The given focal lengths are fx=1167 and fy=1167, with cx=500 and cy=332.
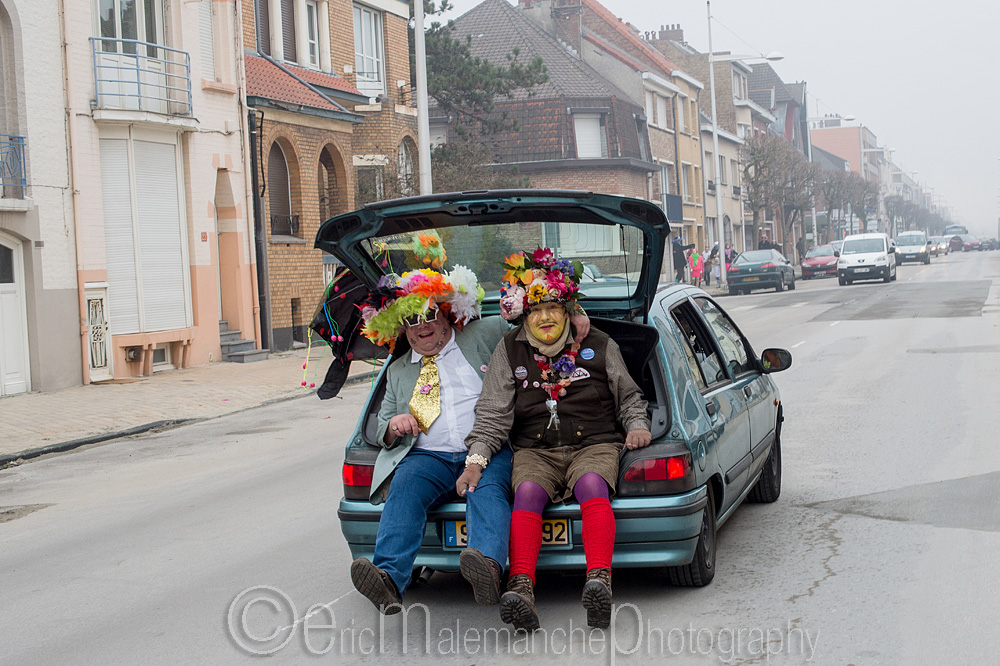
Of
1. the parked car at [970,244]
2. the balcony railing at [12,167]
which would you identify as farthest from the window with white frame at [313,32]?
the parked car at [970,244]

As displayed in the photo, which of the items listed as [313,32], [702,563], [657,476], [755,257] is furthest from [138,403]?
[755,257]

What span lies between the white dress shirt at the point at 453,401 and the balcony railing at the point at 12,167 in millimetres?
13939

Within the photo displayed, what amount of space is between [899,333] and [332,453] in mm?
12957

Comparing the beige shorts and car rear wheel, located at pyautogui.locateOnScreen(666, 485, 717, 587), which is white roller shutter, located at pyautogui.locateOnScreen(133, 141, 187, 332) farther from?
car rear wheel, located at pyautogui.locateOnScreen(666, 485, 717, 587)

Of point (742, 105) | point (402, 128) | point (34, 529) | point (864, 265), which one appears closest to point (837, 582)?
point (34, 529)

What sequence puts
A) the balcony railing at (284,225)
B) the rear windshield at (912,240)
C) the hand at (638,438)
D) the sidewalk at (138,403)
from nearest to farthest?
the hand at (638,438) < the sidewalk at (138,403) < the balcony railing at (284,225) < the rear windshield at (912,240)

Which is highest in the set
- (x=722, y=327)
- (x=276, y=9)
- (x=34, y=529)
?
(x=276, y=9)

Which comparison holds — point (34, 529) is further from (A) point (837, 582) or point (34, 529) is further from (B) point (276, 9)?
(B) point (276, 9)

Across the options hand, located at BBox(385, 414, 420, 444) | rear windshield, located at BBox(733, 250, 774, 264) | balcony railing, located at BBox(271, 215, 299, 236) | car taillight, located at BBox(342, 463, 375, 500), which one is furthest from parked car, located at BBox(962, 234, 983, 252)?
car taillight, located at BBox(342, 463, 375, 500)

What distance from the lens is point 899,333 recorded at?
2064 cm

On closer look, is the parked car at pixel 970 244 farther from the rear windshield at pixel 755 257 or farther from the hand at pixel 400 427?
the hand at pixel 400 427

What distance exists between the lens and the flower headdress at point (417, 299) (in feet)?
19.2

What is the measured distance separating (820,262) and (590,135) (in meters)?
14.0

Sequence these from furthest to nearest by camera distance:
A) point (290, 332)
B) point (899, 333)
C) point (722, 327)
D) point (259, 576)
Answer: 1. point (290, 332)
2. point (899, 333)
3. point (722, 327)
4. point (259, 576)
